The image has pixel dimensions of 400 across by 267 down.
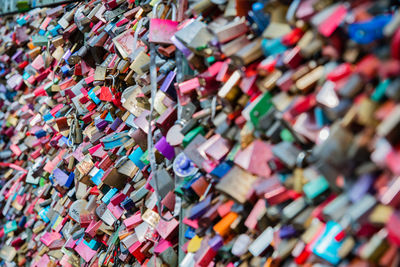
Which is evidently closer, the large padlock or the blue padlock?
the blue padlock

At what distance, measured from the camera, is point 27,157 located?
11.7 feet

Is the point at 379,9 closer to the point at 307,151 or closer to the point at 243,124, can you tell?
the point at 307,151

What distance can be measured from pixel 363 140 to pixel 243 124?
49cm

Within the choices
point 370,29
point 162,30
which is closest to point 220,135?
point 162,30

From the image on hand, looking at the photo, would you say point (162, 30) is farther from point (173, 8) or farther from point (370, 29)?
point (370, 29)

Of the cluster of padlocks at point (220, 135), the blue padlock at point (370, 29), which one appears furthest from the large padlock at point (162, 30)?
the blue padlock at point (370, 29)

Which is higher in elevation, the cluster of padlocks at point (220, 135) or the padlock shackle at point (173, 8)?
the padlock shackle at point (173, 8)

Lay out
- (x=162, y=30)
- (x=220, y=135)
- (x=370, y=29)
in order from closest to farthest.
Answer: (x=370, y=29) < (x=220, y=135) < (x=162, y=30)

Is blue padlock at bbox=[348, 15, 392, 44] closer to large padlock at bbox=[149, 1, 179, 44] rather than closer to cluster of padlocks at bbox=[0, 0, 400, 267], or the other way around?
cluster of padlocks at bbox=[0, 0, 400, 267]

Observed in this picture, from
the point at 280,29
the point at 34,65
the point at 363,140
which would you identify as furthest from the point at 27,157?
the point at 363,140

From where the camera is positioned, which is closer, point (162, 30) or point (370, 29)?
Answer: point (370, 29)

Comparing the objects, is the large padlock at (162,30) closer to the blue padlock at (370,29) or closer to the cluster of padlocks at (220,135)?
the cluster of padlocks at (220,135)

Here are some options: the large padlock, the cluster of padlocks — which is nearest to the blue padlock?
the cluster of padlocks

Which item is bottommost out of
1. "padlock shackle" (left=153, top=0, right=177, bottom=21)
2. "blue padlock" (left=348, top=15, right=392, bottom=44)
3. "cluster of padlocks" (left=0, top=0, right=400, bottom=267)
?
"cluster of padlocks" (left=0, top=0, right=400, bottom=267)
